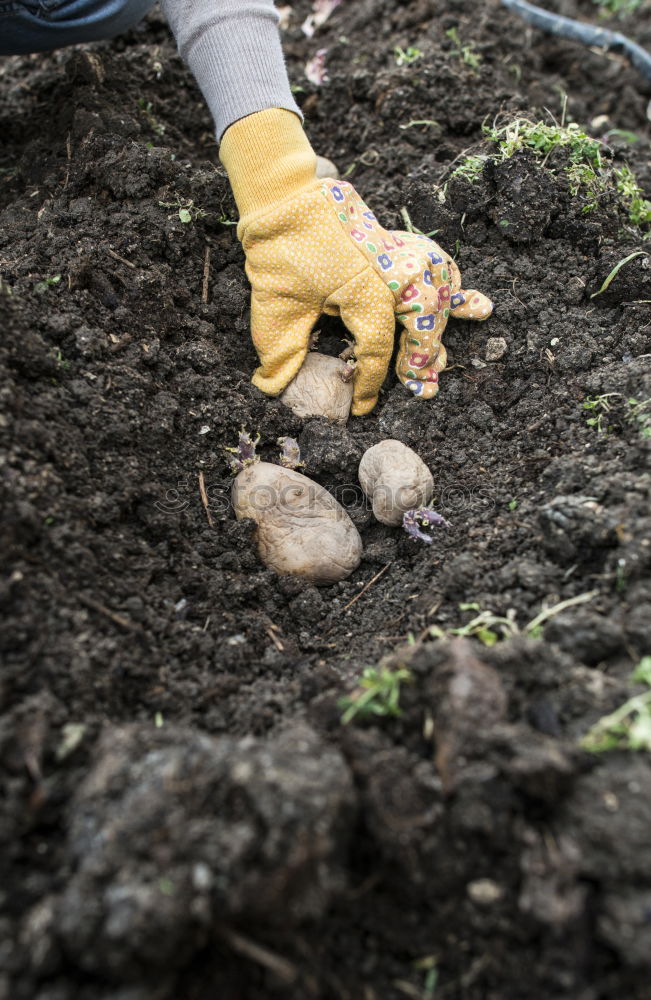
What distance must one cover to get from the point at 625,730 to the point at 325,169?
2.66m

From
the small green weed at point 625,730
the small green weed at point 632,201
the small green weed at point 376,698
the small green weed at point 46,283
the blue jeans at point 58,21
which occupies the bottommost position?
the small green weed at point 625,730

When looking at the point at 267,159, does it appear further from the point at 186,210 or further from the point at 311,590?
the point at 311,590

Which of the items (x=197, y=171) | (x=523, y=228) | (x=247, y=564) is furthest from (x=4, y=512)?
(x=523, y=228)

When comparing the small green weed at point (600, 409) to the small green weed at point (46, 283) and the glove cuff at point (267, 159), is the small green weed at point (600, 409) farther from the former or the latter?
the small green weed at point (46, 283)

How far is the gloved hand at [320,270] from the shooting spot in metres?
2.69

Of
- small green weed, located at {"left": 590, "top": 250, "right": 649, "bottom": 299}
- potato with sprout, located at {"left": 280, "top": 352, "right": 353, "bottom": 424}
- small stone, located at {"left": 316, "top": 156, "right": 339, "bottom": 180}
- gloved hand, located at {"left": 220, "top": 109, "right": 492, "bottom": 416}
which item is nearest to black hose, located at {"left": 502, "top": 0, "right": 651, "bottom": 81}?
small stone, located at {"left": 316, "top": 156, "right": 339, "bottom": 180}

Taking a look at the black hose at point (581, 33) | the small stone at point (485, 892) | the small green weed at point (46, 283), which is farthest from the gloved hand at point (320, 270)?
the black hose at point (581, 33)

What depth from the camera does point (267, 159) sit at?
108 inches

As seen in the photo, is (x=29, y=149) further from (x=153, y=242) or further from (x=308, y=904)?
(x=308, y=904)

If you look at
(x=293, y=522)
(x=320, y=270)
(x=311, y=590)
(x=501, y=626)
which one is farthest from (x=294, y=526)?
(x=320, y=270)

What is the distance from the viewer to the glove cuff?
2.74 m

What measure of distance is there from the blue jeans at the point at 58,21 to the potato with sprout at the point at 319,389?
62.7 inches

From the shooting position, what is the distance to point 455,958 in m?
1.62

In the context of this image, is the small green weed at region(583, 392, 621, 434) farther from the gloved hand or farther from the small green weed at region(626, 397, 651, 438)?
the gloved hand
